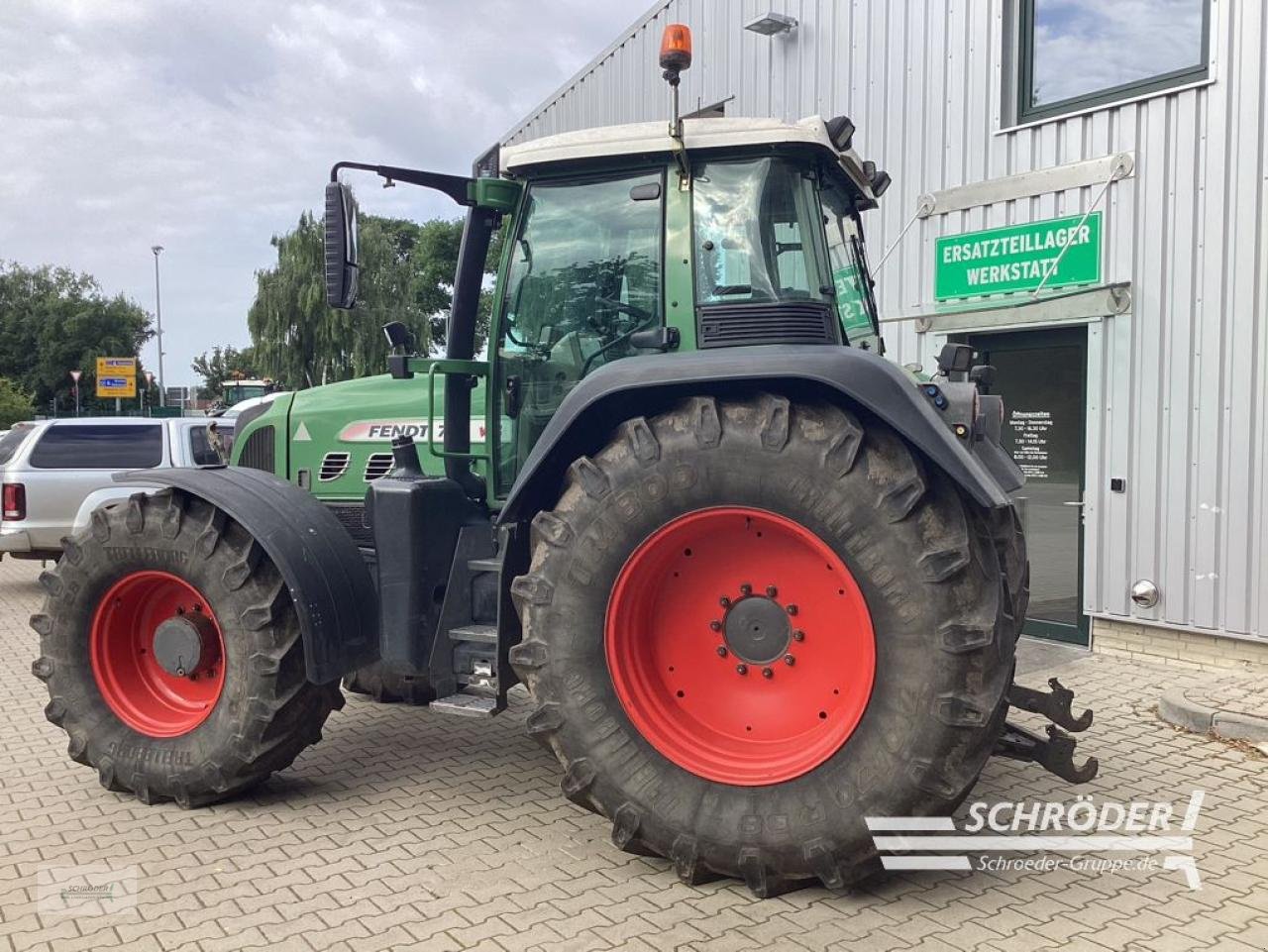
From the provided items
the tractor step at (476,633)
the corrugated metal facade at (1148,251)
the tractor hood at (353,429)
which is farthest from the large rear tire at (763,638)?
the corrugated metal facade at (1148,251)

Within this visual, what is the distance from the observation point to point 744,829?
3.45 m

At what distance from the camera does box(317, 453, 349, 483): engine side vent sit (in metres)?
5.44

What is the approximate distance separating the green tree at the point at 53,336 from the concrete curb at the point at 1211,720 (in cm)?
6202

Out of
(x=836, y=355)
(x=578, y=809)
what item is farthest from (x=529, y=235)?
(x=578, y=809)

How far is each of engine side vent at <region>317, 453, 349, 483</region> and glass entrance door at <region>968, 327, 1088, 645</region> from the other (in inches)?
194

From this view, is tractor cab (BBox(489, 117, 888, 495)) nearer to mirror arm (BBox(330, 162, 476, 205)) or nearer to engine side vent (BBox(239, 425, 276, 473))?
mirror arm (BBox(330, 162, 476, 205))

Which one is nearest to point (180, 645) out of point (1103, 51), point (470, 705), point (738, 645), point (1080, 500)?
point (470, 705)

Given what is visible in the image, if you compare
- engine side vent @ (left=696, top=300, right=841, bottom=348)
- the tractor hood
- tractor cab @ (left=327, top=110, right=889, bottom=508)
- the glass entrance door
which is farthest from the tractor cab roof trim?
the glass entrance door

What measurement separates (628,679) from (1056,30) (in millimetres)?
6364

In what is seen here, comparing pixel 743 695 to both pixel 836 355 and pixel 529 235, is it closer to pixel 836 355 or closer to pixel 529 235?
pixel 836 355

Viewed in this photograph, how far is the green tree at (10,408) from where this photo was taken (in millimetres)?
43938

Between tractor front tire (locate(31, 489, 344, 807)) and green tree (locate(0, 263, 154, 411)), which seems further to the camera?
green tree (locate(0, 263, 154, 411))

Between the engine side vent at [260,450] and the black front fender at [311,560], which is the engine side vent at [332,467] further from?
the black front fender at [311,560]

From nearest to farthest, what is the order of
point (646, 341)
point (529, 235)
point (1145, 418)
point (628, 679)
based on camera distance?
point (628, 679) < point (646, 341) < point (529, 235) < point (1145, 418)
